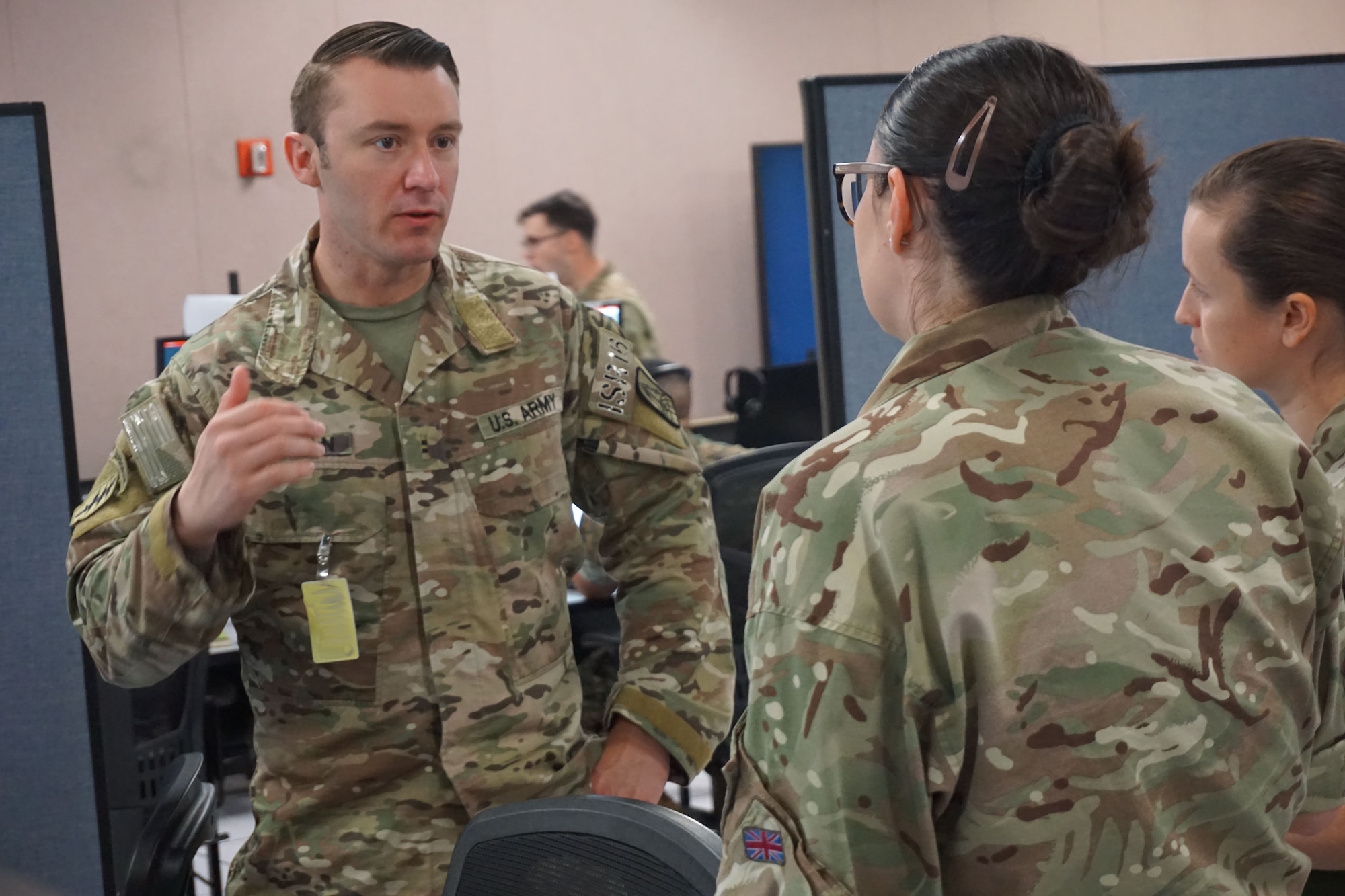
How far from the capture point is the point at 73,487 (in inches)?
73.4

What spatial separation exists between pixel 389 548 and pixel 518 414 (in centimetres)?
22

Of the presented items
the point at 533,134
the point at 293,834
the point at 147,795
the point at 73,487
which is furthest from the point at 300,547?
the point at 533,134

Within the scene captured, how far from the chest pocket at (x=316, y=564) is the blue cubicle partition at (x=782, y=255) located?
5.30m

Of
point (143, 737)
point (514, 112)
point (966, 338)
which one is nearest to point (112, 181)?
point (514, 112)

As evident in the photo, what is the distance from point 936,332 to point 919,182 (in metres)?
0.10

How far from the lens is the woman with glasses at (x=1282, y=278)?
4.29 ft

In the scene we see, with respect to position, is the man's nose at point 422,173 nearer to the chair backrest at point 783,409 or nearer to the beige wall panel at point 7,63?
the chair backrest at point 783,409

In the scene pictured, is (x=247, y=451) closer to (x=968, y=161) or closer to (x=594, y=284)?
(x=968, y=161)

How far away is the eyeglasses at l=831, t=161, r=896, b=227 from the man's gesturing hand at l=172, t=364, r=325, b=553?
0.54 m

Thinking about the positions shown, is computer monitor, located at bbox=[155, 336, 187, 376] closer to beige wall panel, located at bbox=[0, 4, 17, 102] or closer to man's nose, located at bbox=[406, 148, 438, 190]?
man's nose, located at bbox=[406, 148, 438, 190]

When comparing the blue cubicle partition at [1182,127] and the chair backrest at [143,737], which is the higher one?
the blue cubicle partition at [1182,127]

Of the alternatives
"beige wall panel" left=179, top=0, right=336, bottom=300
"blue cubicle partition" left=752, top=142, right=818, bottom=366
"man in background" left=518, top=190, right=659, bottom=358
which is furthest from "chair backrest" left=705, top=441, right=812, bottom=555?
"blue cubicle partition" left=752, top=142, right=818, bottom=366

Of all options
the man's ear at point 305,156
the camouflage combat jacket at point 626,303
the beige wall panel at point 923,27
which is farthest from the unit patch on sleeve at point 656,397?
the beige wall panel at point 923,27

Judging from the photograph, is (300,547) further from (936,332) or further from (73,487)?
(936,332)
